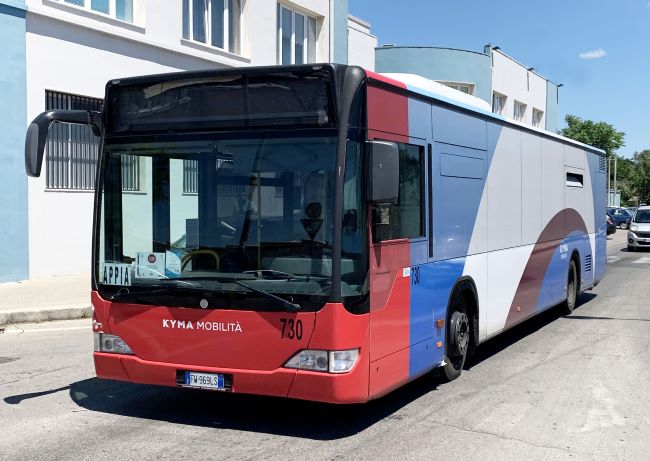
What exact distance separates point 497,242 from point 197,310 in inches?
167

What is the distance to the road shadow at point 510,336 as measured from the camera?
8.77 metres

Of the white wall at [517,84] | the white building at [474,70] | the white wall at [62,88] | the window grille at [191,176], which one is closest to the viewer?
the window grille at [191,176]

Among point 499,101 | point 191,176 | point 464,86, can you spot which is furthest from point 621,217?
point 191,176

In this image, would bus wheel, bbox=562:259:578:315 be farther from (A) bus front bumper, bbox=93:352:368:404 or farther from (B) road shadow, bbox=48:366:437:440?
(A) bus front bumper, bbox=93:352:368:404

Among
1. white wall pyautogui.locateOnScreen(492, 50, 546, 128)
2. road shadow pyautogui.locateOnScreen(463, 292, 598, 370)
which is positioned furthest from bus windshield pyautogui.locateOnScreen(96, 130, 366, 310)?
white wall pyautogui.locateOnScreen(492, 50, 546, 128)

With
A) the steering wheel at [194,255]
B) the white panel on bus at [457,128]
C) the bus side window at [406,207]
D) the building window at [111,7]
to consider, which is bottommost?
the steering wheel at [194,255]

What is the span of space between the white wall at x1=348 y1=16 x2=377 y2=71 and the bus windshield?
21.4m

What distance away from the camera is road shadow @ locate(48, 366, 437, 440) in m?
5.91

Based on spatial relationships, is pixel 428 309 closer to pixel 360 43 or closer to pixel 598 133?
pixel 360 43

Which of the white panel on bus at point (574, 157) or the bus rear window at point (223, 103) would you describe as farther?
the white panel on bus at point (574, 157)

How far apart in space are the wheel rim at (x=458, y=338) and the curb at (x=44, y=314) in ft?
22.0

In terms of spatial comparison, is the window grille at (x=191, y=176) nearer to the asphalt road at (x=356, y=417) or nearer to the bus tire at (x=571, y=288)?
the asphalt road at (x=356, y=417)

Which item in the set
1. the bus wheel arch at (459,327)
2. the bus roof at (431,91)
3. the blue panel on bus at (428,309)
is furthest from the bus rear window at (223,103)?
the bus wheel arch at (459,327)

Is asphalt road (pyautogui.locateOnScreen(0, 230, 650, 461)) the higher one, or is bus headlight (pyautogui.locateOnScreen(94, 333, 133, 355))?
bus headlight (pyautogui.locateOnScreen(94, 333, 133, 355))
